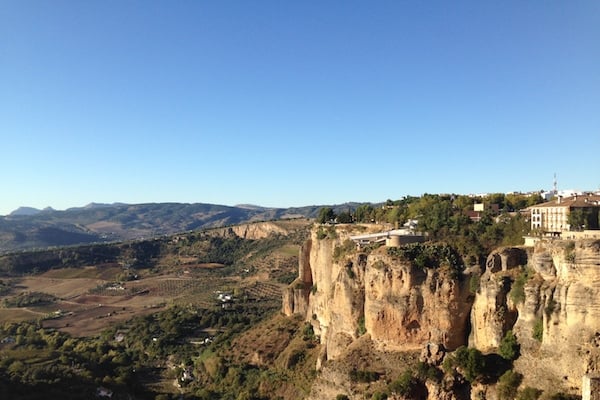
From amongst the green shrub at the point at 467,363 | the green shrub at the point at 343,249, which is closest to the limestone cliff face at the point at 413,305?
the green shrub at the point at 467,363

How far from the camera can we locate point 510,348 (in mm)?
24016

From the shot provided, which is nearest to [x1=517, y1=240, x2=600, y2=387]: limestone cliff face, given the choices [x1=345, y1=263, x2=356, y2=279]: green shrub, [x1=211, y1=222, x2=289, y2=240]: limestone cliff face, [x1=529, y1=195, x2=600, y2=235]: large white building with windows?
[x1=529, y1=195, x2=600, y2=235]: large white building with windows

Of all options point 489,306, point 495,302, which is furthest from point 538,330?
point 489,306

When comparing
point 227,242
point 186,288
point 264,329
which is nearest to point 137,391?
point 264,329

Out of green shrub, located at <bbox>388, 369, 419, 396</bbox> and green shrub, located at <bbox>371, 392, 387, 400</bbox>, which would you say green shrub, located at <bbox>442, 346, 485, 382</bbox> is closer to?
green shrub, located at <bbox>388, 369, 419, 396</bbox>

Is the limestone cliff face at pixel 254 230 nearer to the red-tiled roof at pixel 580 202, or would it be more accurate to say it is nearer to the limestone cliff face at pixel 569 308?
the red-tiled roof at pixel 580 202

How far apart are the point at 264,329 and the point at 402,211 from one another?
1833 cm

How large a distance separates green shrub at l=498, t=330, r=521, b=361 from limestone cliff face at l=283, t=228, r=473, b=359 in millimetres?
3373

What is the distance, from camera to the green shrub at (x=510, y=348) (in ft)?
78.5

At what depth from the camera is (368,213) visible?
182ft

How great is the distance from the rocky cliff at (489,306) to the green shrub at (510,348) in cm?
28

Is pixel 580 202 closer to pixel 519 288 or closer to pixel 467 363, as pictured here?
pixel 519 288

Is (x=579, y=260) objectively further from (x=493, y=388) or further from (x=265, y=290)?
(x=265, y=290)

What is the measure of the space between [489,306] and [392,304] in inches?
237
